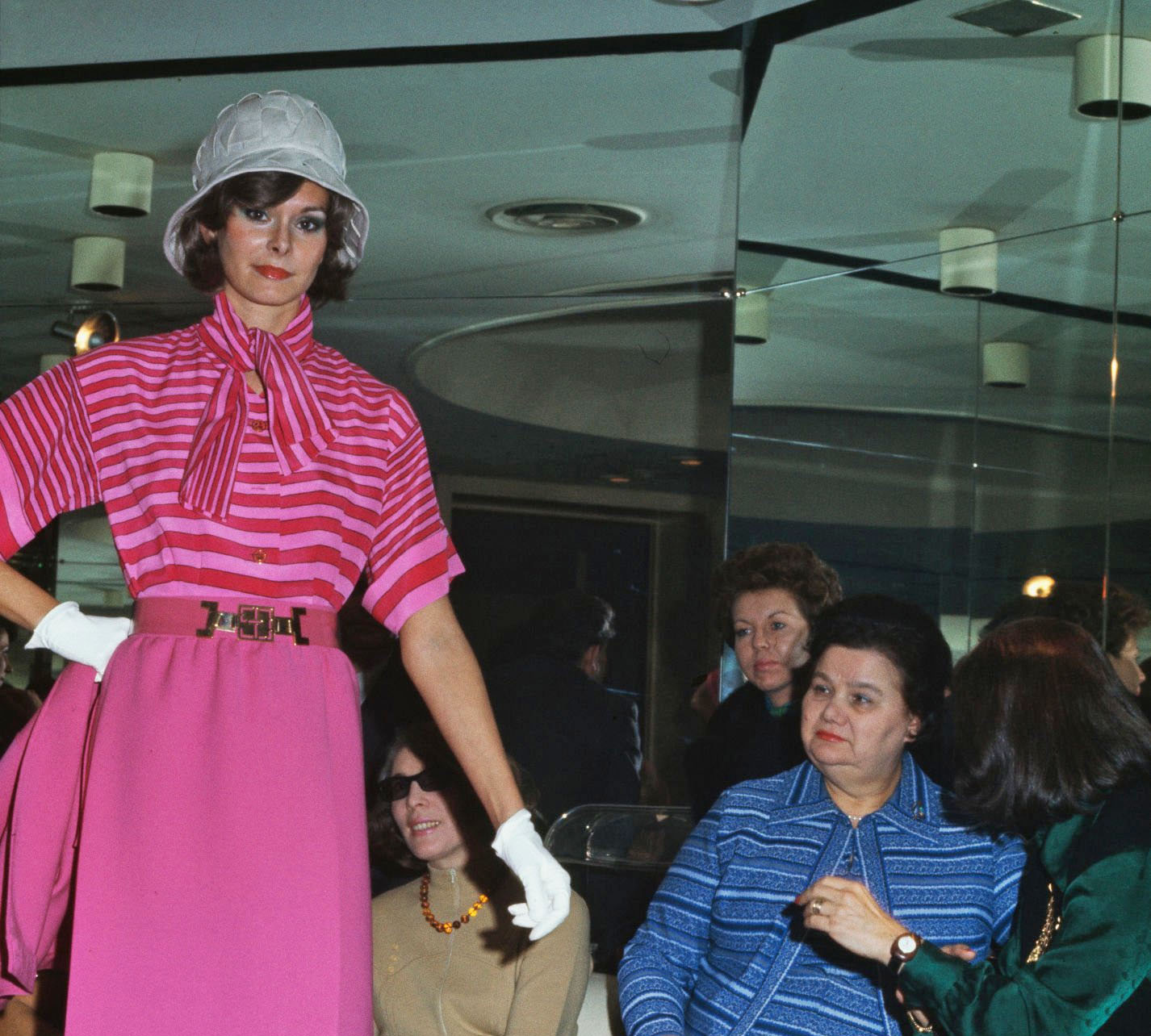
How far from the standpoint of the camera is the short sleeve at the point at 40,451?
120 cm

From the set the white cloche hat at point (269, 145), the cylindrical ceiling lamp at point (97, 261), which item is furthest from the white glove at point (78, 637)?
the cylindrical ceiling lamp at point (97, 261)

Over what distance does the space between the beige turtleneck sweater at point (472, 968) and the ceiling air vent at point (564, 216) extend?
246 cm

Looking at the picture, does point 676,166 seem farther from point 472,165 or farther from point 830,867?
point 830,867

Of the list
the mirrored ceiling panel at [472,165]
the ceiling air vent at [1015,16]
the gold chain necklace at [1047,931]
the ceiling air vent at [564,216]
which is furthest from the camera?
the ceiling air vent at [564,216]

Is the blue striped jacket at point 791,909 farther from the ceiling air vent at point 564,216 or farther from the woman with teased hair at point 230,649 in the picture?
the ceiling air vent at point 564,216

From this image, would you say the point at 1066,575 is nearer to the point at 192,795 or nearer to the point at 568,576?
the point at 192,795

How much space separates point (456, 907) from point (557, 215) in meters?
2.58

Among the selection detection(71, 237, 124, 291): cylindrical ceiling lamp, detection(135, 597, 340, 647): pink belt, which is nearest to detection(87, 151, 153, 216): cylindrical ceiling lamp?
detection(71, 237, 124, 291): cylindrical ceiling lamp

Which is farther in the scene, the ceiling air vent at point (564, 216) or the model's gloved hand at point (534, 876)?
the ceiling air vent at point (564, 216)

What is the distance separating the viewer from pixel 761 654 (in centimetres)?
282

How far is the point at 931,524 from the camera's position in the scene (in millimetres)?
3033

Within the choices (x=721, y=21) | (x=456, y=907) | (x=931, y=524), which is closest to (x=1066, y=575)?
(x=931, y=524)

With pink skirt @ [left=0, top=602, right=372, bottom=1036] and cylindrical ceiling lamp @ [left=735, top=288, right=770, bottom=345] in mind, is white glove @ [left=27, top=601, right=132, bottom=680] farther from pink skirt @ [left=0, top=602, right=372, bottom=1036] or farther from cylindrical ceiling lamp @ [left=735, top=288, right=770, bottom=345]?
cylindrical ceiling lamp @ [left=735, top=288, right=770, bottom=345]

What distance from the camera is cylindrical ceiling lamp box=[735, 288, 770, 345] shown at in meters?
3.36
